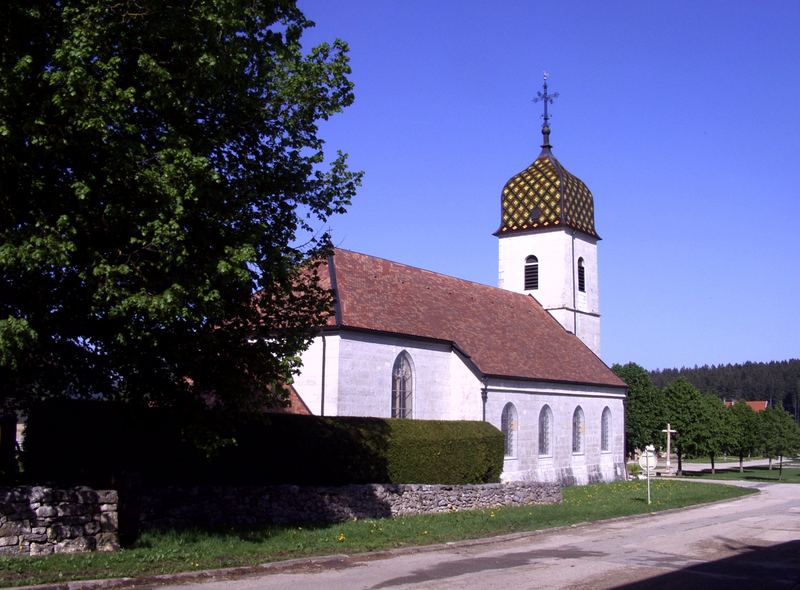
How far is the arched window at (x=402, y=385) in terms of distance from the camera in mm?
29245

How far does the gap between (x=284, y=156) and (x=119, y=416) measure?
6.33 meters

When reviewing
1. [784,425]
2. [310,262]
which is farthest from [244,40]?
[784,425]

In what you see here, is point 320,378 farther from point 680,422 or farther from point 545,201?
point 680,422

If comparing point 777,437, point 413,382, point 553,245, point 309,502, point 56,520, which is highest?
point 553,245

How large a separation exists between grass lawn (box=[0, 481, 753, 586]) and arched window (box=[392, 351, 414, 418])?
6631 mm

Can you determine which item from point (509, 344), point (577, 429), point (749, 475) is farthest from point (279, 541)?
point (749, 475)

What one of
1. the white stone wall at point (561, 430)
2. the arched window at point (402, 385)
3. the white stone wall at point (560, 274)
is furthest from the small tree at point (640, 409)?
the arched window at point (402, 385)

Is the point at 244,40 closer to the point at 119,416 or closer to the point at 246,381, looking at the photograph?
the point at 246,381

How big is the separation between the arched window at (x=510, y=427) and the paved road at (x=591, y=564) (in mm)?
11394

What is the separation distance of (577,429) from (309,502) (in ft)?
72.6

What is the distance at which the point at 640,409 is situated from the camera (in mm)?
51969

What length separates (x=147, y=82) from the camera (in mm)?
12789

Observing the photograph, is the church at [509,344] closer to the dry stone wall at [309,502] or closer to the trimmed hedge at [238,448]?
the trimmed hedge at [238,448]

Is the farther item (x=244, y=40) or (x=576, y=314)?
(x=576, y=314)
